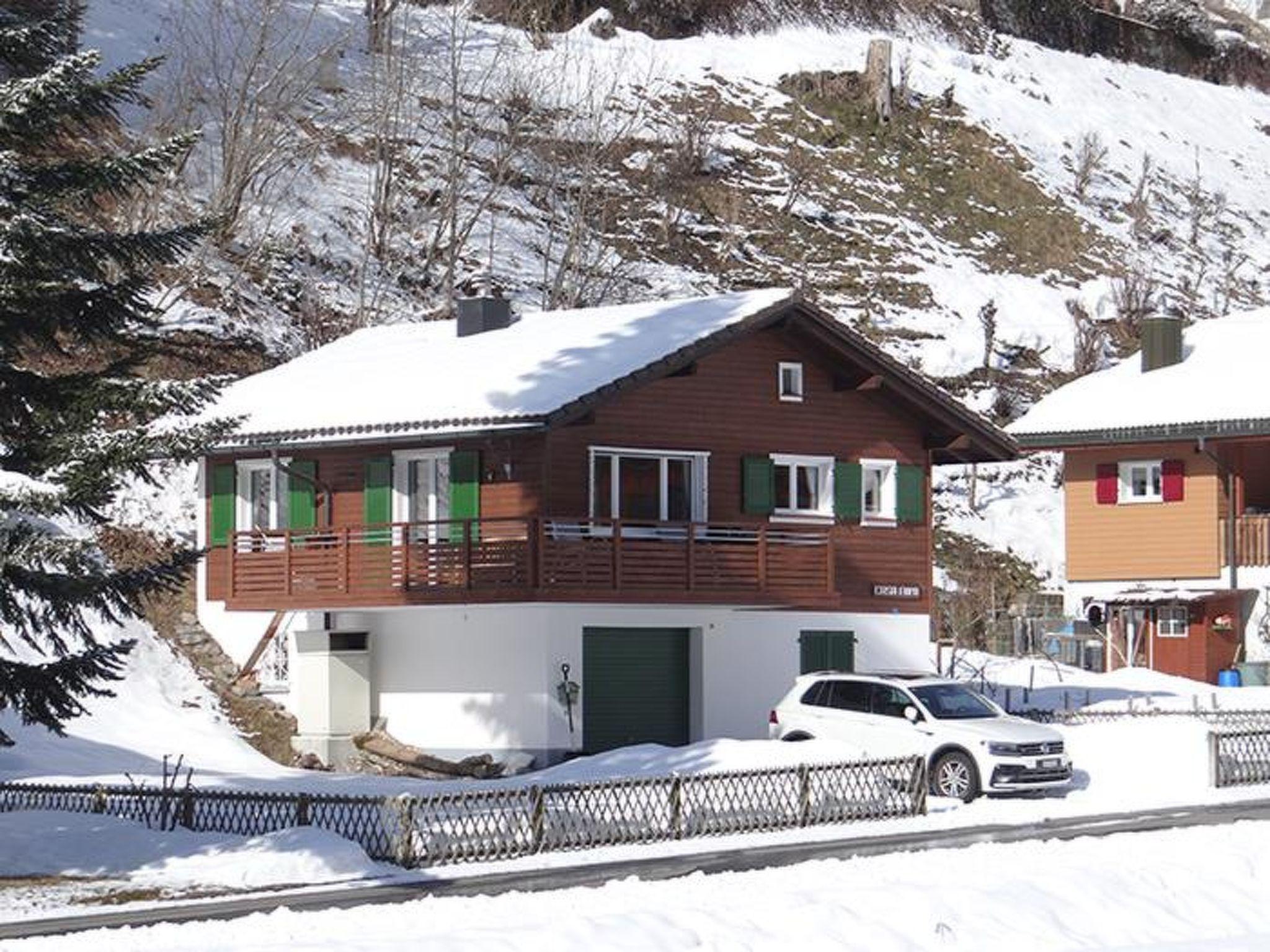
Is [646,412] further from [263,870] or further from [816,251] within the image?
[816,251]

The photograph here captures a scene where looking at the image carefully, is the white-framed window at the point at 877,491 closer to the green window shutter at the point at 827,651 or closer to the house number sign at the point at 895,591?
the house number sign at the point at 895,591

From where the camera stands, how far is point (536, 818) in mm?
26938

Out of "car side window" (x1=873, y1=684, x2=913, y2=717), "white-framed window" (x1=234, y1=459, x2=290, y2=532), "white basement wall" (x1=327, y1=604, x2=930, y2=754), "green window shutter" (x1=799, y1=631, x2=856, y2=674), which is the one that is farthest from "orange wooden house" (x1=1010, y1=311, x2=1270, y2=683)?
"car side window" (x1=873, y1=684, x2=913, y2=717)

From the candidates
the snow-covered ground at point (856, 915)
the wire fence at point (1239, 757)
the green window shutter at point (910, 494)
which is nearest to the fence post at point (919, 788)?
the wire fence at point (1239, 757)

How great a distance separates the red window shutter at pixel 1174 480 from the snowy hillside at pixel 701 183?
832 centimetres

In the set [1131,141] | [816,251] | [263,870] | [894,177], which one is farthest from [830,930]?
[1131,141]

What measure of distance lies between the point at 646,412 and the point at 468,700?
19.1 ft

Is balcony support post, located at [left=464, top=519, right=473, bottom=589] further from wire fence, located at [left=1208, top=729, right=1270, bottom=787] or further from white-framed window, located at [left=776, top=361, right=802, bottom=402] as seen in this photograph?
wire fence, located at [left=1208, top=729, right=1270, bottom=787]

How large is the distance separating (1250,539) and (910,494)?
1202 centimetres

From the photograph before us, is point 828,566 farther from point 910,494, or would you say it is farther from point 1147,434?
point 1147,434

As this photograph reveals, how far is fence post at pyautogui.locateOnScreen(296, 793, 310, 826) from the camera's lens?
26719 millimetres

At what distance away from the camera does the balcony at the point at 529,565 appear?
36.1m

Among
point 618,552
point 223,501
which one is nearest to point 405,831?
point 618,552

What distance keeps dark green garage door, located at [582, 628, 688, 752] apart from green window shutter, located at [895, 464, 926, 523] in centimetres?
605
